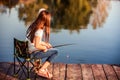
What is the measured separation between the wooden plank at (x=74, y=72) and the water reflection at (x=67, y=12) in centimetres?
901

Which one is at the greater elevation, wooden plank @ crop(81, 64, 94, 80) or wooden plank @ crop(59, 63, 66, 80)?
wooden plank @ crop(81, 64, 94, 80)

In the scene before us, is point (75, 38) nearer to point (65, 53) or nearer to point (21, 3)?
point (65, 53)

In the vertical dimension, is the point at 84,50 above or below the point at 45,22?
below

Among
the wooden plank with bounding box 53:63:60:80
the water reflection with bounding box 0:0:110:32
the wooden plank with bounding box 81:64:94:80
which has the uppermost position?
the wooden plank with bounding box 81:64:94:80

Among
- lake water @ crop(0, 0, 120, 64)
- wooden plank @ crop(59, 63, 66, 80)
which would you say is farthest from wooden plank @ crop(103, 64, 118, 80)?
lake water @ crop(0, 0, 120, 64)

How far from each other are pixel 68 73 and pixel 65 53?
15.4 feet

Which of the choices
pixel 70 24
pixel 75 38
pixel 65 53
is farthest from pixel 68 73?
pixel 70 24

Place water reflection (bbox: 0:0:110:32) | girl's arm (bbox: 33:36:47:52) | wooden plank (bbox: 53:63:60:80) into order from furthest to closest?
water reflection (bbox: 0:0:110:32), wooden plank (bbox: 53:63:60:80), girl's arm (bbox: 33:36:47:52)

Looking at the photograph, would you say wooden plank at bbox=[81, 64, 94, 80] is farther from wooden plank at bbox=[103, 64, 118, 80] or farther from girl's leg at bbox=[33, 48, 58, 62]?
girl's leg at bbox=[33, 48, 58, 62]

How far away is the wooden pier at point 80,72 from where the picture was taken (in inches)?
252

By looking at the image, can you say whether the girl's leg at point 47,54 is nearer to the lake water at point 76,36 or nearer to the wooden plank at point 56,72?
the wooden plank at point 56,72

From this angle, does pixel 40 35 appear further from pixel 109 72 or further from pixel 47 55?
pixel 109 72

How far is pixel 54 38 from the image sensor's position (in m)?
13.9

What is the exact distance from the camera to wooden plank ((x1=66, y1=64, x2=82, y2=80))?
21.1 ft
